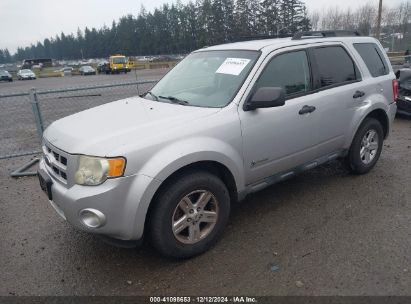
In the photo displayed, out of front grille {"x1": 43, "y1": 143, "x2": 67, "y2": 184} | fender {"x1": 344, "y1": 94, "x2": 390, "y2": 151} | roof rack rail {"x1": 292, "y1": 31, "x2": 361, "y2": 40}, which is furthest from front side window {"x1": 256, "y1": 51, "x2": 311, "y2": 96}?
front grille {"x1": 43, "y1": 143, "x2": 67, "y2": 184}

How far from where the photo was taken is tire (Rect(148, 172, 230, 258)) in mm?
2986

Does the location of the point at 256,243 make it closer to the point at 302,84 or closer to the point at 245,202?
the point at 245,202

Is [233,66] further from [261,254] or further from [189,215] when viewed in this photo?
[261,254]

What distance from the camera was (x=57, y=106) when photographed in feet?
27.5

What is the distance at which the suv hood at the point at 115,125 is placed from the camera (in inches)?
113

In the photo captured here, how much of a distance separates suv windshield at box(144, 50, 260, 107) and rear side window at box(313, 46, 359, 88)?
0.93m

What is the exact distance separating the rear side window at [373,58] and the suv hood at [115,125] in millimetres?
2592

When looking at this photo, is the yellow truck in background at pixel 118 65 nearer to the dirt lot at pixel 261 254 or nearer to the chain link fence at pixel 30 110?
the chain link fence at pixel 30 110

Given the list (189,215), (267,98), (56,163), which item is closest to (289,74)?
(267,98)

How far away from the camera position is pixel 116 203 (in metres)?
2.77

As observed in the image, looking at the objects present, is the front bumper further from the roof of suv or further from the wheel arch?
the wheel arch

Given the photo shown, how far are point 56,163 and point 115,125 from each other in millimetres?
605

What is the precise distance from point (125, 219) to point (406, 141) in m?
5.94

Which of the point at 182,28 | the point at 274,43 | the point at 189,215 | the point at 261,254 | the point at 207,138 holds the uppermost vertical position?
the point at 182,28
